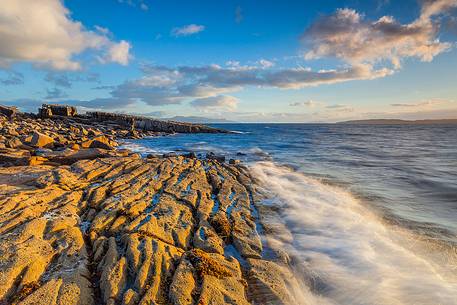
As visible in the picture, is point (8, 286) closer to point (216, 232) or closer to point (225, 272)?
point (225, 272)

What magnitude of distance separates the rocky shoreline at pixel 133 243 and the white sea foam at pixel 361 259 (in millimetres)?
783

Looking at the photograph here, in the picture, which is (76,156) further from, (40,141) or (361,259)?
(361,259)

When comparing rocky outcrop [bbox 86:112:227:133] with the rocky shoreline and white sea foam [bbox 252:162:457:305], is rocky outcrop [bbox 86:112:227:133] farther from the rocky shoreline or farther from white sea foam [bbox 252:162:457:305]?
white sea foam [bbox 252:162:457:305]

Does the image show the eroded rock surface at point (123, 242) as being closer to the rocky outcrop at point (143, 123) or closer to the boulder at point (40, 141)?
the boulder at point (40, 141)

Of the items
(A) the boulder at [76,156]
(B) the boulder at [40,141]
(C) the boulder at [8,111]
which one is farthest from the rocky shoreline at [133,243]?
(C) the boulder at [8,111]

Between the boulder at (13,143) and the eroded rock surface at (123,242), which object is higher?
the boulder at (13,143)

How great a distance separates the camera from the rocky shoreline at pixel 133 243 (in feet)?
14.0

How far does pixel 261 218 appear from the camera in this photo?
8312 mm

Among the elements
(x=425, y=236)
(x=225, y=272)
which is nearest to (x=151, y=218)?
(x=225, y=272)

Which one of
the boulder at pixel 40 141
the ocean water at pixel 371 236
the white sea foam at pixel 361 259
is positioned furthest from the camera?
the boulder at pixel 40 141

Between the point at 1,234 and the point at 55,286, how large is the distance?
2.40m

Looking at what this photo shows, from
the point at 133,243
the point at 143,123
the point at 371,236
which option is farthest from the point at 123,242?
the point at 143,123

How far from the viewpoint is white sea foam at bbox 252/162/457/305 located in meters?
5.10

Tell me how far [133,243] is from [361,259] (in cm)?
542
